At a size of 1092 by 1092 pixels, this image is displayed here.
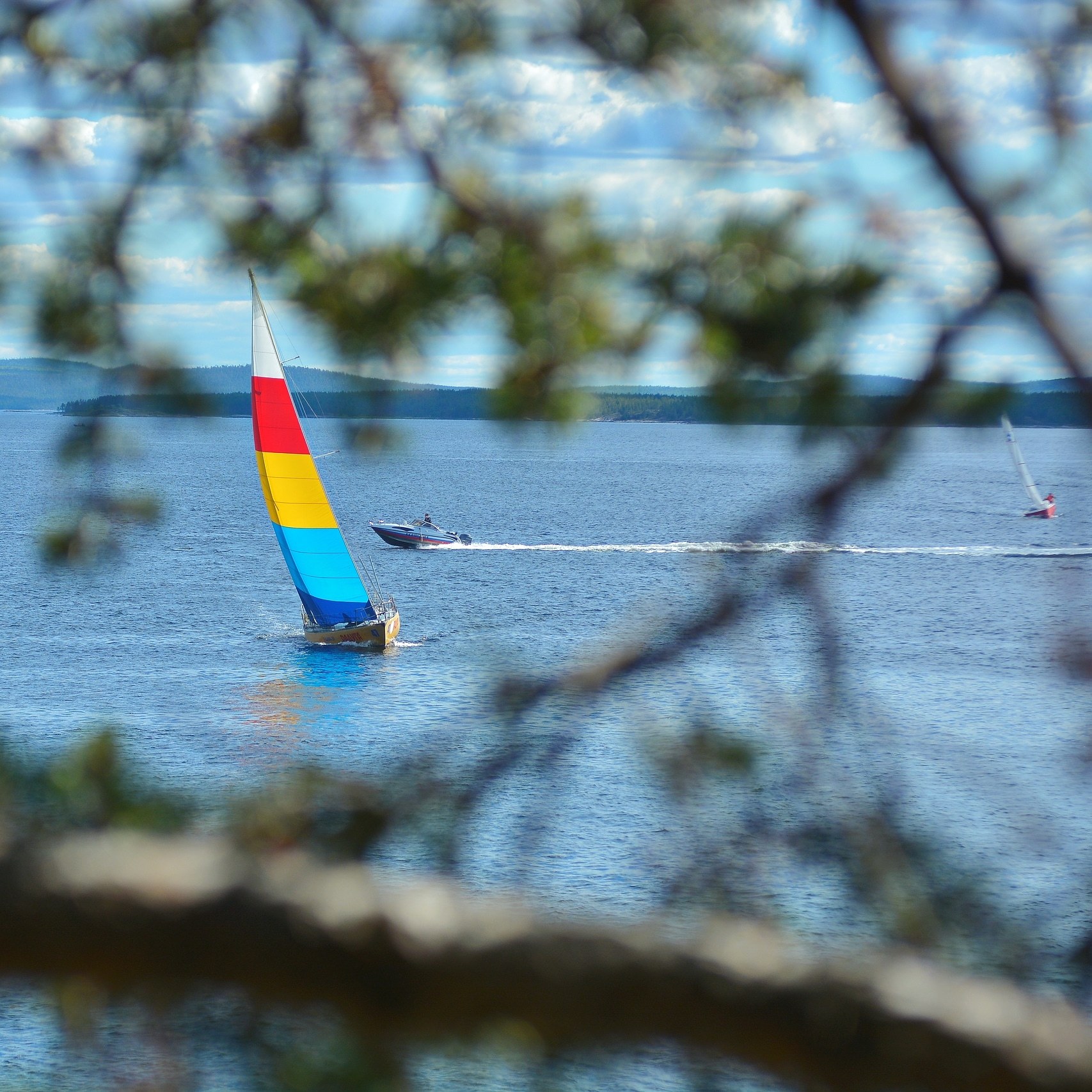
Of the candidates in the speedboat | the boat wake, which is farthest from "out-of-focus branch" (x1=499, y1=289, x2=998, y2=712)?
the speedboat

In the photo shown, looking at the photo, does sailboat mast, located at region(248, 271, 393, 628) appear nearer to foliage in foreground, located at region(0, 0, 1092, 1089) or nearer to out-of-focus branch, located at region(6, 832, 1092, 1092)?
foliage in foreground, located at region(0, 0, 1092, 1089)

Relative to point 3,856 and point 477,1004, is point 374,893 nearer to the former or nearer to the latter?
point 477,1004

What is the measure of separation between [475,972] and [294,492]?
178ft

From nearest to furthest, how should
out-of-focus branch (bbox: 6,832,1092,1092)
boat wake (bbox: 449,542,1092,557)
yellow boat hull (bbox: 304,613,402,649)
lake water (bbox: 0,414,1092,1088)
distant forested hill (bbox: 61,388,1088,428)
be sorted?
out-of-focus branch (bbox: 6,832,1092,1092), distant forested hill (bbox: 61,388,1088,428), lake water (bbox: 0,414,1092,1088), yellow boat hull (bbox: 304,613,402,649), boat wake (bbox: 449,542,1092,557)

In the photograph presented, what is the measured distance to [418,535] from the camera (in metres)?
98.3

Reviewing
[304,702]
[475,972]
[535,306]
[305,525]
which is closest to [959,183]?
[535,306]

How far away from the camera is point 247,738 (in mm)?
51531

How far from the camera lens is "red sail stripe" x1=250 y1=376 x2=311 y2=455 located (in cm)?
4806

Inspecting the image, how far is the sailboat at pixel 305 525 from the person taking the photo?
48281mm

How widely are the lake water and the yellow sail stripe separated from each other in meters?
8.52

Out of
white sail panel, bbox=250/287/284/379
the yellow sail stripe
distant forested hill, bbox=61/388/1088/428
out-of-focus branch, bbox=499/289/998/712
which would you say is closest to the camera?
out-of-focus branch, bbox=499/289/998/712

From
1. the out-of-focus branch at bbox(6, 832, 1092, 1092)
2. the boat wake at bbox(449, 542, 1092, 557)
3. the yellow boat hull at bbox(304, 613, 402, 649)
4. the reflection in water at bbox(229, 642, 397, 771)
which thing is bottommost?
the boat wake at bbox(449, 542, 1092, 557)

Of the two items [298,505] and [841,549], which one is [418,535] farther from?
[298,505]

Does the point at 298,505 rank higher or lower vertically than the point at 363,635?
higher
